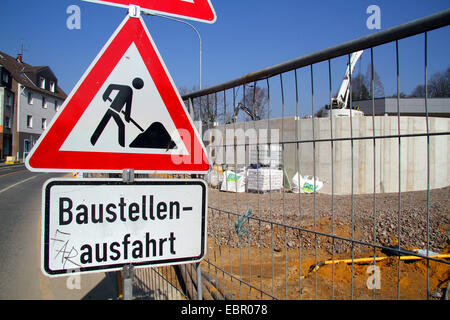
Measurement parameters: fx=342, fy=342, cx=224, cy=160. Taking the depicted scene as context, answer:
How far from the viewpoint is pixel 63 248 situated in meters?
1.60

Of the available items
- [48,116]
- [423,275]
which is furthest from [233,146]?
[48,116]

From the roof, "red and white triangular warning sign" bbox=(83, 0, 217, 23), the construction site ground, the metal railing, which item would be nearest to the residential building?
the roof

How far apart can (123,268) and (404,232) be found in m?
5.91

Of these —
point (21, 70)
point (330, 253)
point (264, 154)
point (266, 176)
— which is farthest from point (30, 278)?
point (21, 70)

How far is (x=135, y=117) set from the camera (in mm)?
1802

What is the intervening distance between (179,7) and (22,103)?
44191 millimetres

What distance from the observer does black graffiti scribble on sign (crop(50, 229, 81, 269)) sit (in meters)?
1.59

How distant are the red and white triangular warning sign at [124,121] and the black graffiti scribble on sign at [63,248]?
314 mm

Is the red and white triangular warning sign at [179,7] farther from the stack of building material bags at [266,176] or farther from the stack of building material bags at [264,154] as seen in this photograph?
the stack of building material bags at [266,176]

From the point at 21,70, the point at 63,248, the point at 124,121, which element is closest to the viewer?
the point at 63,248

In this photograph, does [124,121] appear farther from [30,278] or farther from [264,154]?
[30,278]

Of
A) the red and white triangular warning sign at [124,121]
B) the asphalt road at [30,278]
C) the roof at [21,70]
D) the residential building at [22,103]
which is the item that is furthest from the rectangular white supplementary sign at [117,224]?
the roof at [21,70]

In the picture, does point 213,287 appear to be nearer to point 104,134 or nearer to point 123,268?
point 123,268
